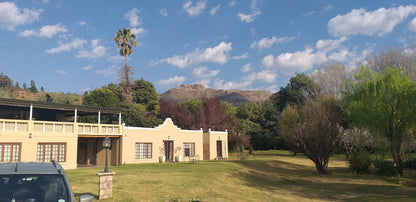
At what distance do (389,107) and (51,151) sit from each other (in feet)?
87.3

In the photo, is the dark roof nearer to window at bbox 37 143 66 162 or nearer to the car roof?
window at bbox 37 143 66 162

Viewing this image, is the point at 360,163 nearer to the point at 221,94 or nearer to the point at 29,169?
the point at 29,169

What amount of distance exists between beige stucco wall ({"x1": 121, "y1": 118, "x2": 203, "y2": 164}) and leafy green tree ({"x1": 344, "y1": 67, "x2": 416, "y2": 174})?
54.1 ft

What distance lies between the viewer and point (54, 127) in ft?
74.9

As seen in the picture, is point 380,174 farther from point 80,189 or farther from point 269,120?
point 269,120

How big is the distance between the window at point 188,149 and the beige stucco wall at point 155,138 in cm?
37

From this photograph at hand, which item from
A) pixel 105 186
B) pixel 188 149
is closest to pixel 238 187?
pixel 105 186

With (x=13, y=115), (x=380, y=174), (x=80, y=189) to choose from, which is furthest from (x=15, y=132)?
(x=380, y=174)

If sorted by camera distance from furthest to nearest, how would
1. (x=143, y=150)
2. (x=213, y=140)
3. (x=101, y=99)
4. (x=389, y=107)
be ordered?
(x=101, y=99) < (x=213, y=140) < (x=143, y=150) < (x=389, y=107)

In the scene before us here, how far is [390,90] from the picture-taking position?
22922mm

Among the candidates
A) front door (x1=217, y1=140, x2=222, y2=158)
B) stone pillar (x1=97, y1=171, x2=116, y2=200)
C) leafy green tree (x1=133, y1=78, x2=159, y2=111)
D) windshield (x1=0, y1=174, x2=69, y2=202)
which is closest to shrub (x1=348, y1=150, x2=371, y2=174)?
front door (x1=217, y1=140, x2=222, y2=158)

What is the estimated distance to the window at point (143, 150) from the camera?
27.7 m

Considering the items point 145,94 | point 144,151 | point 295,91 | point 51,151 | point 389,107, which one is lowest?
point 144,151

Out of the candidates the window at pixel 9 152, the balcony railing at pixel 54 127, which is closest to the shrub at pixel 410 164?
the balcony railing at pixel 54 127
